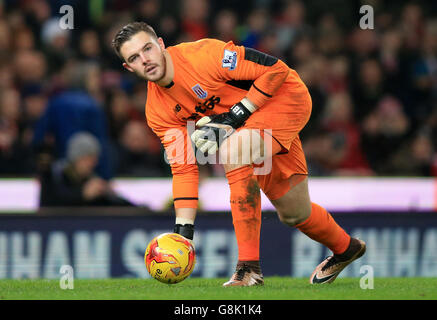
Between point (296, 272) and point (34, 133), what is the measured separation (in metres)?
3.33

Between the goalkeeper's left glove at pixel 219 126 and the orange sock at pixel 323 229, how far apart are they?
0.97 m

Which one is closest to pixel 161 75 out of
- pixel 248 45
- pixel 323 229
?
pixel 323 229

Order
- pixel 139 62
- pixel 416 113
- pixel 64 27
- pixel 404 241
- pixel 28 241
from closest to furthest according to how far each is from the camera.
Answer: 1. pixel 139 62
2. pixel 28 241
3. pixel 404 241
4. pixel 64 27
5. pixel 416 113

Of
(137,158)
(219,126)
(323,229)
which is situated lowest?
(323,229)

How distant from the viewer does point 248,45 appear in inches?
484

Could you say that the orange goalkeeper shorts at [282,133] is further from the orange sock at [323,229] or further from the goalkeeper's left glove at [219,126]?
the orange sock at [323,229]

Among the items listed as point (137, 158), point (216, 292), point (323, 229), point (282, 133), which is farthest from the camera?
point (137, 158)

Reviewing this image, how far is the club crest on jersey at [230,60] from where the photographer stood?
5.83m

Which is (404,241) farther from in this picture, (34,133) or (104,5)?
(104,5)

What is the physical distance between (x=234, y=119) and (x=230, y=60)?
1.32 ft

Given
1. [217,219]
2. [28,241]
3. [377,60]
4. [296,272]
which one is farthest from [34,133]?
[377,60]

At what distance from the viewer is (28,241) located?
8.61 m

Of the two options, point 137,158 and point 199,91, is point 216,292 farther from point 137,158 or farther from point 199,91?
point 137,158

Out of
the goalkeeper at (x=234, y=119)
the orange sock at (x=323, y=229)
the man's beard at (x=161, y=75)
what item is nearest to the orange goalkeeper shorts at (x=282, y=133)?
the goalkeeper at (x=234, y=119)
